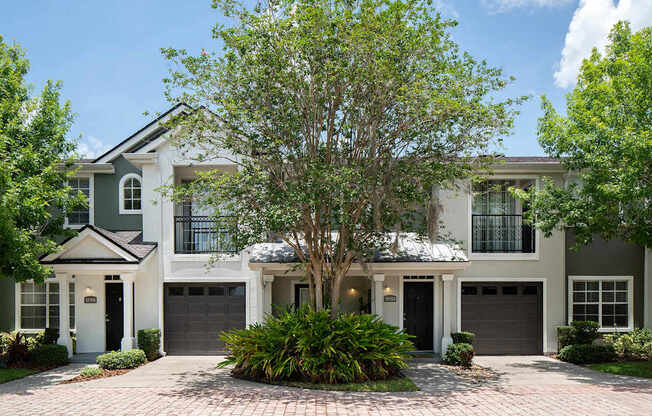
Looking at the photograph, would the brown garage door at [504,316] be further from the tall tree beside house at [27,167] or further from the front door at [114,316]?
the tall tree beside house at [27,167]

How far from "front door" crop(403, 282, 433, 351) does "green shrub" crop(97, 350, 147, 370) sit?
812cm

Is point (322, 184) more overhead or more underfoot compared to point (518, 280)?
more overhead

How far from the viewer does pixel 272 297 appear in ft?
54.0

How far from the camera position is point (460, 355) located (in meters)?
13.6

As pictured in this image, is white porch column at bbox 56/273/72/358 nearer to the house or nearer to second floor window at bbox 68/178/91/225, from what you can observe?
the house

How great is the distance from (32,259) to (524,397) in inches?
474

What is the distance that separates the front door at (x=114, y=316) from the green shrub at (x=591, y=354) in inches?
544

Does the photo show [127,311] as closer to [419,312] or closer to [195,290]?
[195,290]

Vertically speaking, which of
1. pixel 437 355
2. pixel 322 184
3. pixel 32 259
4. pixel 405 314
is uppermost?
pixel 322 184

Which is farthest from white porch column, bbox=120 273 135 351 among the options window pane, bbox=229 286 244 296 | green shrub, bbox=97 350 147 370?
window pane, bbox=229 286 244 296

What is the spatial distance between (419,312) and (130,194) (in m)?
10.3

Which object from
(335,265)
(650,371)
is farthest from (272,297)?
(650,371)

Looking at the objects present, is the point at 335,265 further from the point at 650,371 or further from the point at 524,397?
the point at 650,371

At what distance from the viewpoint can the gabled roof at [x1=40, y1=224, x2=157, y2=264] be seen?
14125 millimetres
